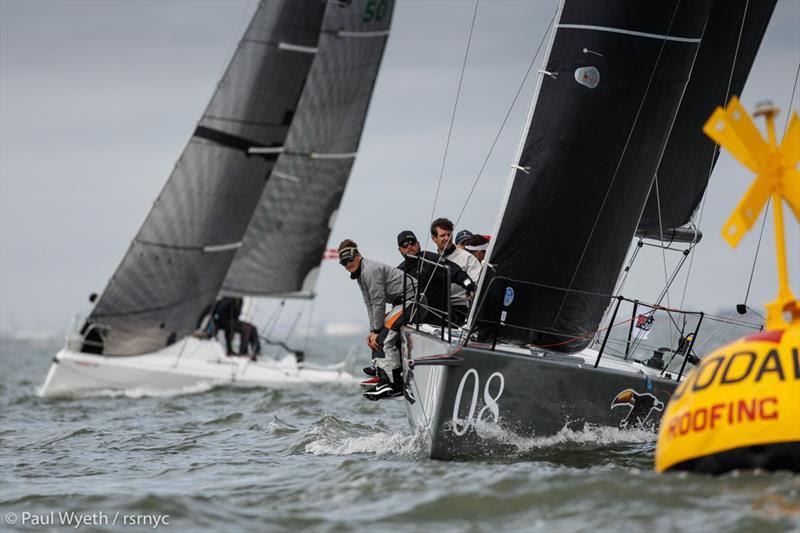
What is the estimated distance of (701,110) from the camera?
1030cm

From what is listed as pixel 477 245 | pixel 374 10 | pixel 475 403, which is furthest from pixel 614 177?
pixel 374 10

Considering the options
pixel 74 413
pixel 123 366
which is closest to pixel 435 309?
pixel 74 413

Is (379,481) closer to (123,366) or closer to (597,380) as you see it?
(597,380)

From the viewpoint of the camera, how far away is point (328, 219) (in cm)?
2091

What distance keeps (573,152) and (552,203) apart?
0.40 meters

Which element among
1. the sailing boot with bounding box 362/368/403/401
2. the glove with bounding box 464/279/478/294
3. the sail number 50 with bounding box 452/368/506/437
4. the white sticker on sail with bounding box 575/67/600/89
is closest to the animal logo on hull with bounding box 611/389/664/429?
the sail number 50 with bounding box 452/368/506/437

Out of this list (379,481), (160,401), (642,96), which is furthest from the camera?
(160,401)

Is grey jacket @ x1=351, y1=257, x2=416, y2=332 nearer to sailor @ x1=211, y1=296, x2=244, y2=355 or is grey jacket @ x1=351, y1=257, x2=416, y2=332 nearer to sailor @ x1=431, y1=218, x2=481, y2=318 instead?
sailor @ x1=431, y1=218, x2=481, y2=318

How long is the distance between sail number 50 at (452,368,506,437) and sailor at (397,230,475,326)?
35.0 inches

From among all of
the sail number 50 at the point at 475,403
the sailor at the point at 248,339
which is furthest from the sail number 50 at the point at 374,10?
the sail number 50 at the point at 475,403

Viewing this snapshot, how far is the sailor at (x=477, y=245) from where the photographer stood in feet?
29.7

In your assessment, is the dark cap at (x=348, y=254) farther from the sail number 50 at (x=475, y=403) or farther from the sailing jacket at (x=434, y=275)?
the sail number 50 at (x=475, y=403)

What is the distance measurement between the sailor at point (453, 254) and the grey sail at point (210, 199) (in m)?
9.78

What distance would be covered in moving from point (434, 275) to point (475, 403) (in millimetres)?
1266
